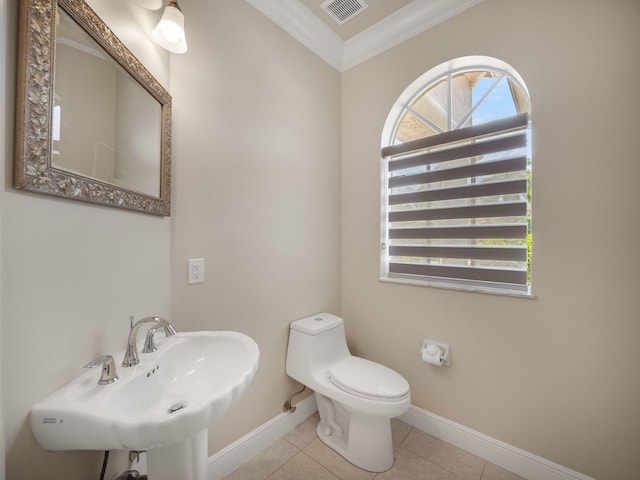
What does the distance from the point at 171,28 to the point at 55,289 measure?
38.7 inches

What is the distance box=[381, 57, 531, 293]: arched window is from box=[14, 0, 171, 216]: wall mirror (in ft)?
4.83

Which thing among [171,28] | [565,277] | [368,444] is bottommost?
[368,444]

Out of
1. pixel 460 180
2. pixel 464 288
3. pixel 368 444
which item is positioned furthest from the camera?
pixel 460 180

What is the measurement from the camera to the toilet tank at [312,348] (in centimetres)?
161

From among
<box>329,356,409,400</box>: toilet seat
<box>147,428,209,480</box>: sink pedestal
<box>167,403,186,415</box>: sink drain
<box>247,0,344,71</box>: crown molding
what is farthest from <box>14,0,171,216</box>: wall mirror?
<box>329,356,409,400</box>: toilet seat

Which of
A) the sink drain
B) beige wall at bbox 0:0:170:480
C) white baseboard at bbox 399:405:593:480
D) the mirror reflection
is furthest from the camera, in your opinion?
white baseboard at bbox 399:405:593:480

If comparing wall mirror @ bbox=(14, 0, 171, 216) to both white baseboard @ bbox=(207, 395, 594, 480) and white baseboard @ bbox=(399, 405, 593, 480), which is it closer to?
white baseboard @ bbox=(207, 395, 594, 480)

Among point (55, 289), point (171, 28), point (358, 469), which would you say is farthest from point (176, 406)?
point (171, 28)

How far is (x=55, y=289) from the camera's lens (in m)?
0.71

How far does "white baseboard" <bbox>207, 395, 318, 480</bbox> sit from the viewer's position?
4.40 ft

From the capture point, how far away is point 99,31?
81cm

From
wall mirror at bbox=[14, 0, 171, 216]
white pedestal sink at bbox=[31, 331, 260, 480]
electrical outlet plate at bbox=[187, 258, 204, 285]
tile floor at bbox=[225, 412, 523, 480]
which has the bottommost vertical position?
tile floor at bbox=[225, 412, 523, 480]

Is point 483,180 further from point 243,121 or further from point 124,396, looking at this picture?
point 124,396

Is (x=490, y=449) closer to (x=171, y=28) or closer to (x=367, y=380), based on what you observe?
(x=367, y=380)
